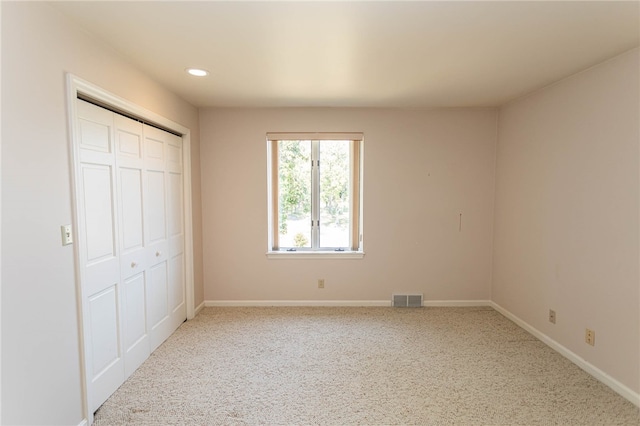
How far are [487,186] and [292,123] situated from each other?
245cm

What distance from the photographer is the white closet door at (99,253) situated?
6.09 ft

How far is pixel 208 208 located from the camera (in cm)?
368

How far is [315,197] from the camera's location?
12.6ft

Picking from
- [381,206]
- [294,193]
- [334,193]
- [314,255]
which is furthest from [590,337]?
[294,193]

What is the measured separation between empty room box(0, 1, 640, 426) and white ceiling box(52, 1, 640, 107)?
20mm

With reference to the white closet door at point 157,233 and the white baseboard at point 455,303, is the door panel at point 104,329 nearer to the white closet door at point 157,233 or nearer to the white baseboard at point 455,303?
the white closet door at point 157,233

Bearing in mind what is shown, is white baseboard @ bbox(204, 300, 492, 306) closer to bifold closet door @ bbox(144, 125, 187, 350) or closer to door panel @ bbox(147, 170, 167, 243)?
bifold closet door @ bbox(144, 125, 187, 350)

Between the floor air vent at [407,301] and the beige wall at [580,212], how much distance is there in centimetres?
98

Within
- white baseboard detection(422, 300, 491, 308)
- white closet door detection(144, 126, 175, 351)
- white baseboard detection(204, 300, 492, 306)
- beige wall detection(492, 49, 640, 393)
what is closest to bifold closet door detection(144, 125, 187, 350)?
white closet door detection(144, 126, 175, 351)

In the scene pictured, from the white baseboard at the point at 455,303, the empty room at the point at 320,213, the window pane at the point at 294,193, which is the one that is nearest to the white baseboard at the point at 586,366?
the empty room at the point at 320,213

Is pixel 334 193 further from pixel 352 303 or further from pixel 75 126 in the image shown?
pixel 75 126

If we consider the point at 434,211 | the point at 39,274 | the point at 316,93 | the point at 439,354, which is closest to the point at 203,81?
the point at 316,93

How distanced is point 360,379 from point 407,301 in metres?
1.64

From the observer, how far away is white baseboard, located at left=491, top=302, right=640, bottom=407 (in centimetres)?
206
